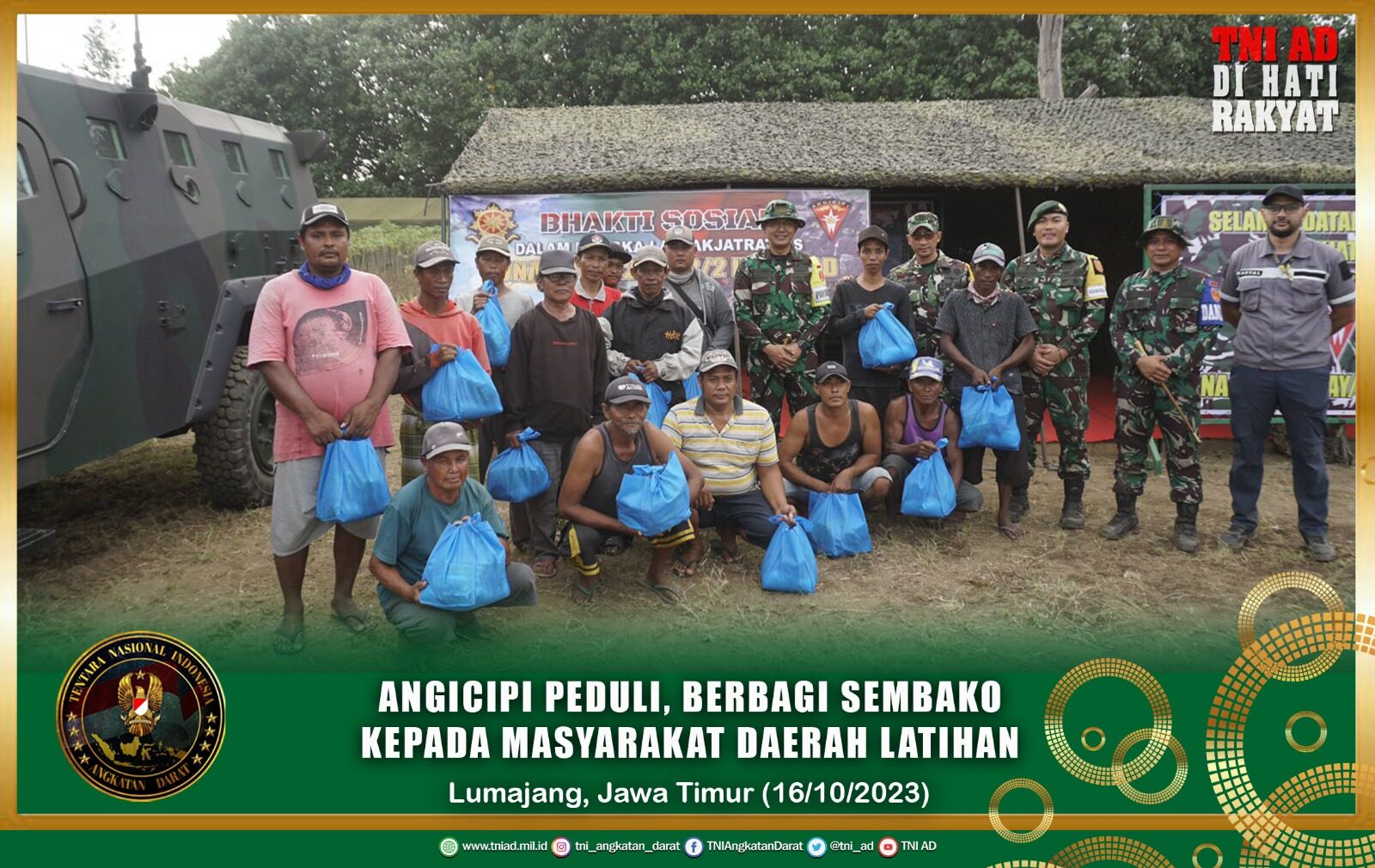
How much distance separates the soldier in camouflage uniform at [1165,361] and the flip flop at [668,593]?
106 inches

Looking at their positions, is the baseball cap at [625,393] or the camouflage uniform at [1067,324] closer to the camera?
the baseball cap at [625,393]

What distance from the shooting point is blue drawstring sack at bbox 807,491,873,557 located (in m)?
4.66

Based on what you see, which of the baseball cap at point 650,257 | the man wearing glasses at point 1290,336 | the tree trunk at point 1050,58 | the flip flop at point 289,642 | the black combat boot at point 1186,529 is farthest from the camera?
the tree trunk at point 1050,58

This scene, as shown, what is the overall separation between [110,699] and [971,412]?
416 centimetres

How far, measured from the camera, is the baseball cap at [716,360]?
14.0 feet

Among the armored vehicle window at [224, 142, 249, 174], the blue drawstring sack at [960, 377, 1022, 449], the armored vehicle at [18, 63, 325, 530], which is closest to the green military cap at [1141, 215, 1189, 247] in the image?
the blue drawstring sack at [960, 377, 1022, 449]

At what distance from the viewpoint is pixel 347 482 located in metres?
3.36

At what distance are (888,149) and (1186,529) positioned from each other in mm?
4621

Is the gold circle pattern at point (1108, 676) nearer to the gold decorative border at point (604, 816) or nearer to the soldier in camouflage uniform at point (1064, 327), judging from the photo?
the gold decorative border at point (604, 816)

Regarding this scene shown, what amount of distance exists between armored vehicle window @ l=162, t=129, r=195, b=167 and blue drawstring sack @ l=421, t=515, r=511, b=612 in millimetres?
3554

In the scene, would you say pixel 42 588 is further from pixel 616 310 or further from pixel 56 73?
pixel 616 310

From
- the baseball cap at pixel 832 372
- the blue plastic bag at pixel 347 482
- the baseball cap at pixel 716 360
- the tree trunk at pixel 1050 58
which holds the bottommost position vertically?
the baseball cap at pixel 832 372

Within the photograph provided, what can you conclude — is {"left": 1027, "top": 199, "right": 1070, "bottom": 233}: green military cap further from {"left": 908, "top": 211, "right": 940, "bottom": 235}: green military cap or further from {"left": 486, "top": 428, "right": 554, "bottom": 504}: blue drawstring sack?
{"left": 486, "top": 428, "right": 554, "bottom": 504}: blue drawstring sack

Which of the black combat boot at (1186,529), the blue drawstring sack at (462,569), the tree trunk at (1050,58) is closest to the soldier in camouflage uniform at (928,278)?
the black combat boot at (1186,529)
